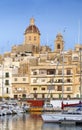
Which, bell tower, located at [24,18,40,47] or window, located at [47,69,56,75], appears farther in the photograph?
bell tower, located at [24,18,40,47]

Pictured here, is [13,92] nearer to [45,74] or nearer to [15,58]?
[45,74]

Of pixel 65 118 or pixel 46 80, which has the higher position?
pixel 46 80

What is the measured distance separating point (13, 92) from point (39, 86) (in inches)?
161

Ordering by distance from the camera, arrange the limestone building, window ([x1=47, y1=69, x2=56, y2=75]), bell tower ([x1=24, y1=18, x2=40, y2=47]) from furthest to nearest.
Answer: bell tower ([x1=24, y1=18, x2=40, y2=47]), window ([x1=47, y1=69, x2=56, y2=75]), the limestone building

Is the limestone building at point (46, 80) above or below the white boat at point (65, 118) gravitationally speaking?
above

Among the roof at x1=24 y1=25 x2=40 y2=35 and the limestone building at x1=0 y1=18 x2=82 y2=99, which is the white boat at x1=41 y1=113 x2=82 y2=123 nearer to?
the limestone building at x1=0 y1=18 x2=82 y2=99

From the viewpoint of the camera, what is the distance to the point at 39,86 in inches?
2584

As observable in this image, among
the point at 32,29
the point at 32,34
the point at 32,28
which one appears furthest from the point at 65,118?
the point at 32,28

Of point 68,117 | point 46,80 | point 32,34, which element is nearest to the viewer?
point 68,117

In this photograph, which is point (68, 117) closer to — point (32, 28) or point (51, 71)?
point (51, 71)

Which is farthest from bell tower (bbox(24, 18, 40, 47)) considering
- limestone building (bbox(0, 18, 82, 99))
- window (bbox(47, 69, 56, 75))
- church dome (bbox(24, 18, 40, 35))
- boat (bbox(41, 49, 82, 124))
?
boat (bbox(41, 49, 82, 124))

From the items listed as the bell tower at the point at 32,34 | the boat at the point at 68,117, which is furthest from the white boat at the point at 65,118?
the bell tower at the point at 32,34

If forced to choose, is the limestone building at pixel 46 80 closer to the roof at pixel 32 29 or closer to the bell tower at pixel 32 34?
the bell tower at pixel 32 34

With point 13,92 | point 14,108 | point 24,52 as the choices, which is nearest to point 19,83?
point 13,92
